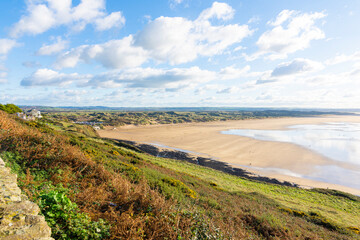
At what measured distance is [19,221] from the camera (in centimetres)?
310

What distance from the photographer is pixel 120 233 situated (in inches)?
164

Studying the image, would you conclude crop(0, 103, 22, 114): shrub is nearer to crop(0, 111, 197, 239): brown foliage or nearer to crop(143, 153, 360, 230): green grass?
crop(0, 111, 197, 239): brown foliage

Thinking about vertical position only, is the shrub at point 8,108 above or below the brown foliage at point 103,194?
above

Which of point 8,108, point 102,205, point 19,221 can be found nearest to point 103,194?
point 102,205

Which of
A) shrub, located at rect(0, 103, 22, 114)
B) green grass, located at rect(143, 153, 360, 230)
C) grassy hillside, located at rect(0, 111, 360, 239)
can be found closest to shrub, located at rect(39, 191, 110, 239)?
grassy hillside, located at rect(0, 111, 360, 239)

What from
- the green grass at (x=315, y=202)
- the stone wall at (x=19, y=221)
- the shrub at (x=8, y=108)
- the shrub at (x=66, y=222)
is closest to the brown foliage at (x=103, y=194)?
the shrub at (x=66, y=222)

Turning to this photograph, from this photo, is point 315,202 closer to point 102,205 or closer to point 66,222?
point 102,205

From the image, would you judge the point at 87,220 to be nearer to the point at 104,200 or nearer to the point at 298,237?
the point at 104,200

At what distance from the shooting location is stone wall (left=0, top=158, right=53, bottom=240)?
284cm

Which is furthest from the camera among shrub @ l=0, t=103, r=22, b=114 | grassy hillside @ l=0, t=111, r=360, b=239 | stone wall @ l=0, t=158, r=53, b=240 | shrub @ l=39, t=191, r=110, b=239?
shrub @ l=0, t=103, r=22, b=114

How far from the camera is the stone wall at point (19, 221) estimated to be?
284cm

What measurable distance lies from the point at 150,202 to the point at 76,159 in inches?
185

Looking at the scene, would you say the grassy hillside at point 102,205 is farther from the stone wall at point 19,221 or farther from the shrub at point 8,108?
the shrub at point 8,108

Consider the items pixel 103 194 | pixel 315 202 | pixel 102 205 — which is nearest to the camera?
pixel 102 205
